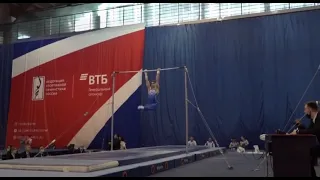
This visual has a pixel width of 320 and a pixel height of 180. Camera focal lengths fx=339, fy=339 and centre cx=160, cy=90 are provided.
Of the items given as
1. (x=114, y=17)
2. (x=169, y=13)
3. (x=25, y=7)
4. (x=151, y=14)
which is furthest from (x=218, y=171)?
(x=25, y=7)

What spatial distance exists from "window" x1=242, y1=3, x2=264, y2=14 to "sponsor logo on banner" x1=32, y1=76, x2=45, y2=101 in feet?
30.1

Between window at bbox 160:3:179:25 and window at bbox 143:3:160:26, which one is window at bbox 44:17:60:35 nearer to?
window at bbox 143:3:160:26

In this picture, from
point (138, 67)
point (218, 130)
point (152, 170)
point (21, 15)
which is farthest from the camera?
point (21, 15)

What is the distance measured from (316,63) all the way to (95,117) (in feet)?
28.3

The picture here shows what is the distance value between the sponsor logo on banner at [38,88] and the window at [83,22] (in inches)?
114

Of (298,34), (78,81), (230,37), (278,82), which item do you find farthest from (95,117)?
(298,34)

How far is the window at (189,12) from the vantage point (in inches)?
548

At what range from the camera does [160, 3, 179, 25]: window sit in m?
14.2

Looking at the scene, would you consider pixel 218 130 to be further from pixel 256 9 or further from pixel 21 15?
pixel 21 15

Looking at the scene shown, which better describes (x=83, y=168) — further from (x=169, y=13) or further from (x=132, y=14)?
(x=132, y=14)

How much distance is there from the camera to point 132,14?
15.0 m

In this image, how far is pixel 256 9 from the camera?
13203 millimetres

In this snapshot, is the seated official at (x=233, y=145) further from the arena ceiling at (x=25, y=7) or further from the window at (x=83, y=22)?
the arena ceiling at (x=25, y=7)

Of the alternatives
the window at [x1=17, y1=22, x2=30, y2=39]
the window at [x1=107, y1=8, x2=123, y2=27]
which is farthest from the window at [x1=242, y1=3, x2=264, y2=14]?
the window at [x1=17, y1=22, x2=30, y2=39]
